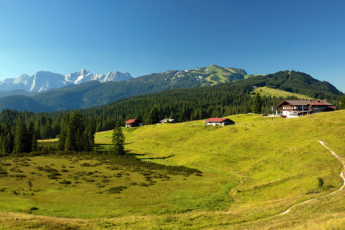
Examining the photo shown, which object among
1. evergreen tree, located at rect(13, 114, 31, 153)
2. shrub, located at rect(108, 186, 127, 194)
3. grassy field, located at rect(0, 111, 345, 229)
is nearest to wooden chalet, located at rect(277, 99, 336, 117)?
grassy field, located at rect(0, 111, 345, 229)

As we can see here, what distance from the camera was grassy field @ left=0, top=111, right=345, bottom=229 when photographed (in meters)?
22.6

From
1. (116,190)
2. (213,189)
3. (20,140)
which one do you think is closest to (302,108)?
(213,189)

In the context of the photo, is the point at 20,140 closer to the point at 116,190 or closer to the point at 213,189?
the point at 116,190

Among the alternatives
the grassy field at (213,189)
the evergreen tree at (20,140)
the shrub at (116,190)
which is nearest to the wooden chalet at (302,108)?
the grassy field at (213,189)

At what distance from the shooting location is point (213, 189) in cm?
3981

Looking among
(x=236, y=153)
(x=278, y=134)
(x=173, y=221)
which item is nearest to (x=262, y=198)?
(x=173, y=221)

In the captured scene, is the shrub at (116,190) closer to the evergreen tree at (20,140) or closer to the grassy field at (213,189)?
the grassy field at (213,189)

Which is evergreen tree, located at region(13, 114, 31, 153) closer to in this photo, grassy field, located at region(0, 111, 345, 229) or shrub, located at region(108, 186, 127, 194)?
grassy field, located at region(0, 111, 345, 229)

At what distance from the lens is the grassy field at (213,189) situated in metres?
22.6

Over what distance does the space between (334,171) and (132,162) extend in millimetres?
57039

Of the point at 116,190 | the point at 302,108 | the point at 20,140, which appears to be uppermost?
the point at 302,108

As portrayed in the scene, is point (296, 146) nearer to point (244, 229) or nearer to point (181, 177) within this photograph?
point (181, 177)

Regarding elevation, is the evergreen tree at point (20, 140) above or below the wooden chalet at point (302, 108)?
below

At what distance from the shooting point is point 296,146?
57.6 metres
